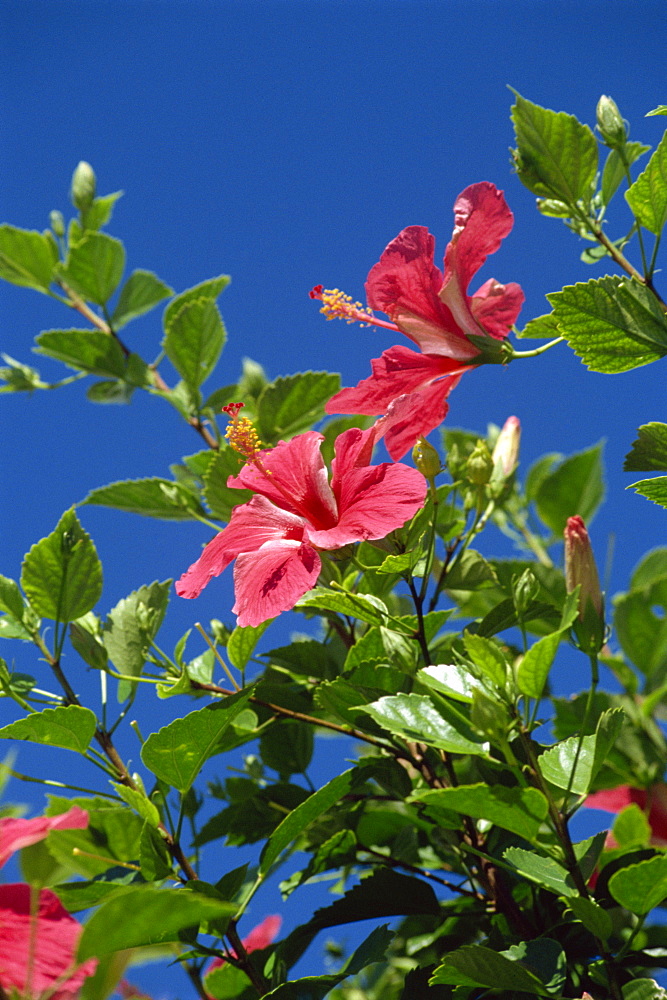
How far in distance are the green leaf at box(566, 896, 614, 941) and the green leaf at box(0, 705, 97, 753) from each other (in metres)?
0.67

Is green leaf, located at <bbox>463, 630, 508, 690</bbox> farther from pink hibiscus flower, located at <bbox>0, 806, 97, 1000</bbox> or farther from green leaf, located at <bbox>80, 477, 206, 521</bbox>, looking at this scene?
green leaf, located at <bbox>80, 477, 206, 521</bbox>

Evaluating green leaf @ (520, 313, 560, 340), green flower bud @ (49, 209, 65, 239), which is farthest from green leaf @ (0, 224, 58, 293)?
green leaf @ (520, 313, 560, 340)

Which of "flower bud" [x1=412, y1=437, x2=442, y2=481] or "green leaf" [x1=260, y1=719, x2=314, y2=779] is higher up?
"flower bud" [x1=412, y1=437, x2=442, y2=481]

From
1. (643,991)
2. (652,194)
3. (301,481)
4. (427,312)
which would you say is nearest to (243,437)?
(301,481)

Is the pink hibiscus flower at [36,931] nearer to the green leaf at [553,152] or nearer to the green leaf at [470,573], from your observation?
the green leaf at [470,573]

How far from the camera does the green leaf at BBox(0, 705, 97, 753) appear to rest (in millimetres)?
1179

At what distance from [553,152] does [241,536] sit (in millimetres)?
706

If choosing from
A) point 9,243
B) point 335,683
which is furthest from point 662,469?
point 9,243

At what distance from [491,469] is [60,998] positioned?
95 centimetres

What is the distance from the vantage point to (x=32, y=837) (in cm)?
87

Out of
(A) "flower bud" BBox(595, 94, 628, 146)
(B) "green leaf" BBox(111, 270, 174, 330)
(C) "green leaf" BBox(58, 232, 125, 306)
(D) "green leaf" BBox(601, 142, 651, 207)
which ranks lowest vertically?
(D) "green leaf" BBox(601, 142, 651, 207)

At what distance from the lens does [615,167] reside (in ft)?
4.33

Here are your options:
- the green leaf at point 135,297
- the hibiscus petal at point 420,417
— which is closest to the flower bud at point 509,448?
the hibiscus petal at point 420,417

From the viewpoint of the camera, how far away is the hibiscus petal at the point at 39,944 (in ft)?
2.77
